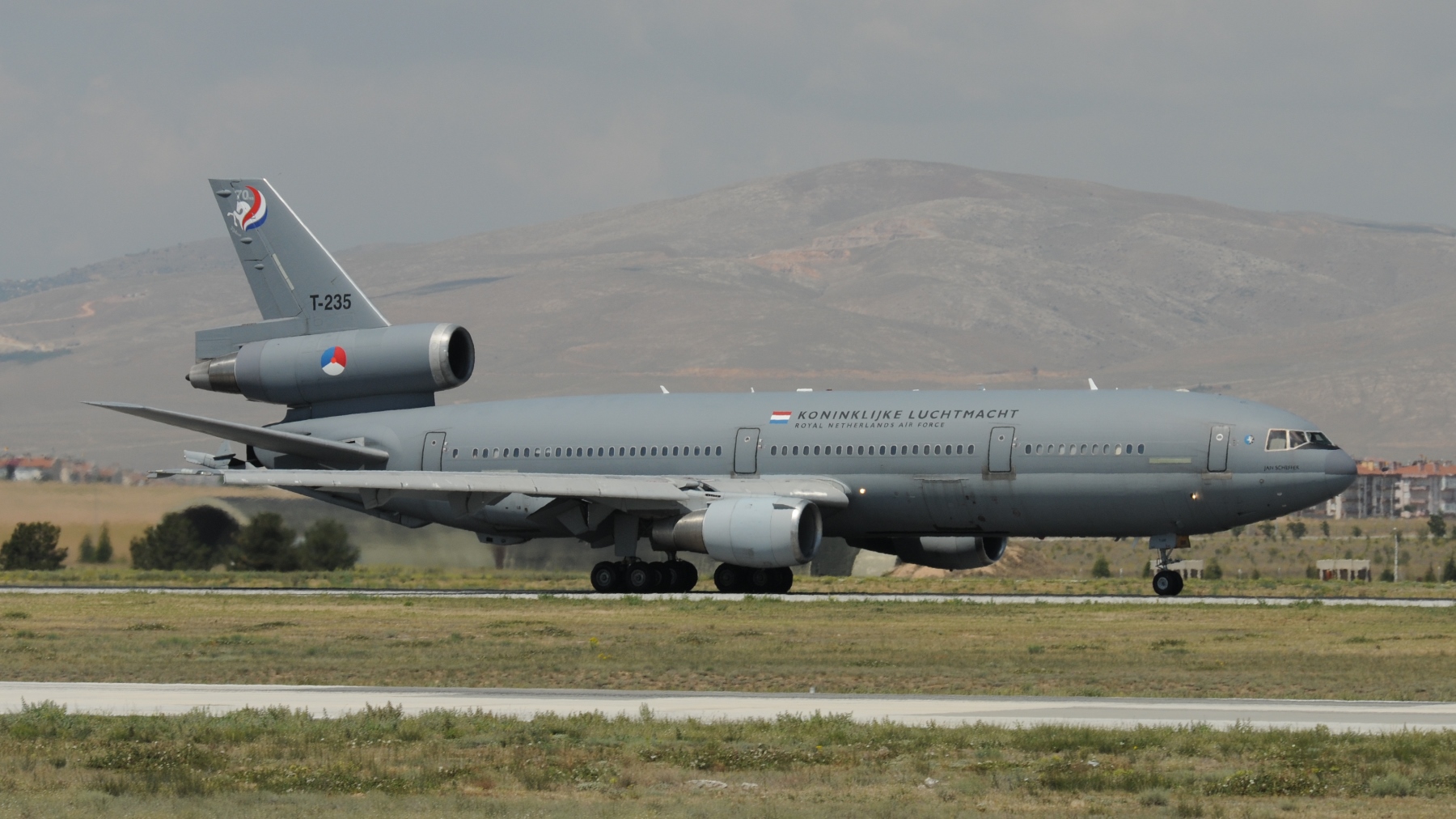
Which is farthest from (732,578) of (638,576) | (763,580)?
(638,576)

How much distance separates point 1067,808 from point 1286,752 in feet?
10.1

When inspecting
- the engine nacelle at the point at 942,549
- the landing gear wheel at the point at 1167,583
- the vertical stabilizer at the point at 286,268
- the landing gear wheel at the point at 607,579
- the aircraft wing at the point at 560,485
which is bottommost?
the landing gear wheel at the point at 607,579

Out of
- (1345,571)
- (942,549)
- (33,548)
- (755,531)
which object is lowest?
(33,548)

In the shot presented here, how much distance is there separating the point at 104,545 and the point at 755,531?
24.8m

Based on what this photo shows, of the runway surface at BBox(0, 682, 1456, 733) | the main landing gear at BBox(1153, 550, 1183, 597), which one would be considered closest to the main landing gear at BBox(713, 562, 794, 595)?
the main landing gear at BBox(1153, 550, 1183, 597)

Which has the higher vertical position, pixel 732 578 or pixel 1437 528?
pixel 1437 528

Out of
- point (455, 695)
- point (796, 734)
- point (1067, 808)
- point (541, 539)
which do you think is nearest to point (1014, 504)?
point (541, 539)

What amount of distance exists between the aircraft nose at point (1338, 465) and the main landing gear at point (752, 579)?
39.5 ft

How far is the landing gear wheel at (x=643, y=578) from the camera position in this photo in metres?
44.1

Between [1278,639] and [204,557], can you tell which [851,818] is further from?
[204,557]

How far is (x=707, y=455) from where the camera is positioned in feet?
147

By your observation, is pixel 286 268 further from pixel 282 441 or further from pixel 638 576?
pixel 638 576

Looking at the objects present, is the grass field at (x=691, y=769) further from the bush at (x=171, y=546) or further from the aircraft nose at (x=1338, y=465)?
the bush at (x=171, y=546)

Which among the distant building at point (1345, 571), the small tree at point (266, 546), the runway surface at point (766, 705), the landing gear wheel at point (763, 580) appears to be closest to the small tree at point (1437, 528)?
the distant building at point (1345, 571)
